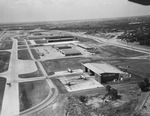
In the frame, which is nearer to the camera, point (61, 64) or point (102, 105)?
point (102, 105)

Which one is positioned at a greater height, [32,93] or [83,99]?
[83,99]

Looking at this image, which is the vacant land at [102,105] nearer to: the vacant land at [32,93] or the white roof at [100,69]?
the vacant land at [32,93]

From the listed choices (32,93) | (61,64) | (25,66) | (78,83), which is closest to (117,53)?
(61,64)

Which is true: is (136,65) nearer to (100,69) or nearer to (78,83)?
(100,69)

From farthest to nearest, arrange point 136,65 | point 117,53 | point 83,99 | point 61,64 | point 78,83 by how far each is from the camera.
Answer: point 117,53, point 61,64, point 136,65, point 78,83, point 83,99

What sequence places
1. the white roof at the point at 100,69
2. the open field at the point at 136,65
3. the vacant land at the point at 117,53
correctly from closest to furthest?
the white roof at the point at 100,69, the open field at the point at 136,65, the vacant land at the point at 117,53

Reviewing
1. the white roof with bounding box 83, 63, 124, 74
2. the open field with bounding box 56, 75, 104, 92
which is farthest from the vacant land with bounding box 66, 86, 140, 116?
the white roof with bounding box 83, 63, 124, 74

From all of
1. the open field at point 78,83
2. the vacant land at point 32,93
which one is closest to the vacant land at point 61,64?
the open field at point 78,83
